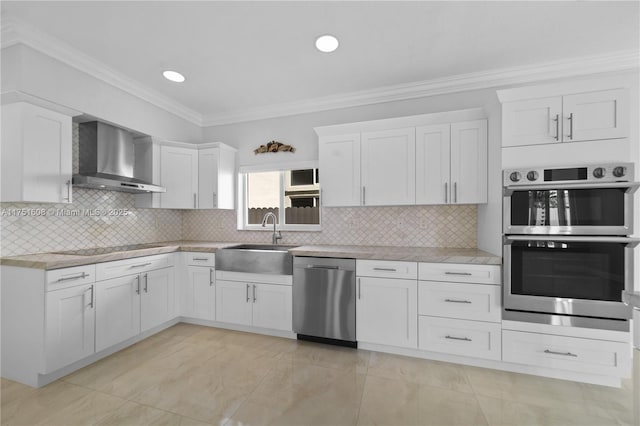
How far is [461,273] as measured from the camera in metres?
2.34

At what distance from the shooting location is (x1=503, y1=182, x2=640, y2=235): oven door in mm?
1967

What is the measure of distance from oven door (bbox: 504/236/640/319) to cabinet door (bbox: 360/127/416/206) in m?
1.01

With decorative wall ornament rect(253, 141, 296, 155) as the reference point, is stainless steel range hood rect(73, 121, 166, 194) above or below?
below

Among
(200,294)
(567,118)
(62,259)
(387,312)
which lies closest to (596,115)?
(567,118)

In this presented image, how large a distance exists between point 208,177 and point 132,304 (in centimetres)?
164

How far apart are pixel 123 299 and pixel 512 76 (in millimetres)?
4208

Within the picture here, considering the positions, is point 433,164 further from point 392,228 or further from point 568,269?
point 568,269

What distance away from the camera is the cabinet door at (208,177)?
3.58m

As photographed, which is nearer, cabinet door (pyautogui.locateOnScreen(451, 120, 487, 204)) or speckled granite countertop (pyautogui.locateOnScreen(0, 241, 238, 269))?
speckled granite countertop (pyautogui.locateOnScreen(0, 241, 238, 269))

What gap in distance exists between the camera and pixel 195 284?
126 inches

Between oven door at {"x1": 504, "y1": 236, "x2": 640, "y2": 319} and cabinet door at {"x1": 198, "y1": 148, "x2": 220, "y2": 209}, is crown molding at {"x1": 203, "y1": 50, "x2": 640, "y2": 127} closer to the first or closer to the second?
cabinet door at {"x1": 198, "y1": 148, "x2": 220, "y2": 209}

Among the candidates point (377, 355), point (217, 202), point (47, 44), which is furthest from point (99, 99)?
point (377, 355)

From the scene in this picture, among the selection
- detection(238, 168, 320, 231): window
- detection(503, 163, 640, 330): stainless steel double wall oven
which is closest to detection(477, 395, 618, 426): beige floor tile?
detection(503, 163, 640, 330): stainless steel double wall oven

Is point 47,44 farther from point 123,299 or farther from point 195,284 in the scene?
point 195,284
